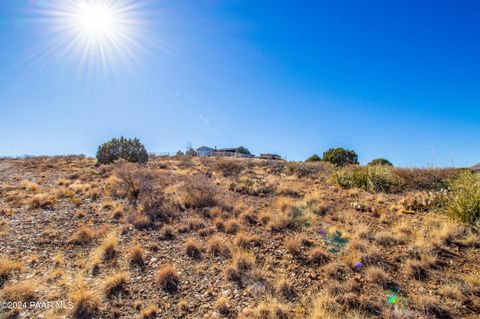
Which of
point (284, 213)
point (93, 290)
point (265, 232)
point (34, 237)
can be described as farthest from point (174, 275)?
point (34, 237)

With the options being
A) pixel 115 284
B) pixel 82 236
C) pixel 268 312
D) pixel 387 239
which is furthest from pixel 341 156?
pixel 115 284

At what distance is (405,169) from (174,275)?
1305 centimetres

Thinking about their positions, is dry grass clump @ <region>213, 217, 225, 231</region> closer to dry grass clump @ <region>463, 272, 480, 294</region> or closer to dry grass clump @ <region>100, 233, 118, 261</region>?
dry grass clump @ <region>100, 233, 118, 261</region>

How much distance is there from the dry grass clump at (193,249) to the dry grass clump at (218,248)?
273mm

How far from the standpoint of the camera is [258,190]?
11.5 metres

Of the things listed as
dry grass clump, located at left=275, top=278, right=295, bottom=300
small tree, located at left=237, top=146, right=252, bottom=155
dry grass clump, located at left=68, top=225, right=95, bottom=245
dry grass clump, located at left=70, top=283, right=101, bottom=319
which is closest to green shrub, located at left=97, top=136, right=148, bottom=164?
dry grass clump, located at left=68, top=225, right=95, bottom=245

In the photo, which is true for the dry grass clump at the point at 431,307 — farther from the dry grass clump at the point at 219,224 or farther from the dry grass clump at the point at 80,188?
the dry grass clump at the point at 80,188

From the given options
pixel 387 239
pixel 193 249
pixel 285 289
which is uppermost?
pixel 387 239

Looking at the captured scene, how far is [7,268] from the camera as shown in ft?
16.8

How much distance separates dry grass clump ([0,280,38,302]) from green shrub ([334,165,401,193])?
41.1 feet

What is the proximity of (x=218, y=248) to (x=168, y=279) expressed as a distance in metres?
1.51

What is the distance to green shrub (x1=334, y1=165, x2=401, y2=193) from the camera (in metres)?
11.7

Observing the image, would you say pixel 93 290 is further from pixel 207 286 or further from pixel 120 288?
pixel 207 286

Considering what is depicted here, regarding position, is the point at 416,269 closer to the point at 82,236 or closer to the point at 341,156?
the point at 82,236
